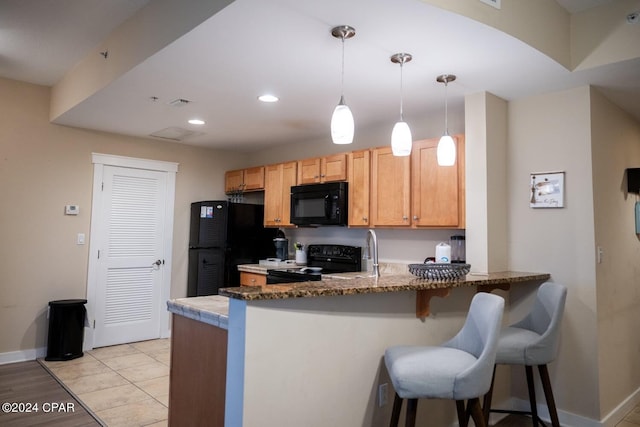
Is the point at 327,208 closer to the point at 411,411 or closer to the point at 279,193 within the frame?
the point at 279,193

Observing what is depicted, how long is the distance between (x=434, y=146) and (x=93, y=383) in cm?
339

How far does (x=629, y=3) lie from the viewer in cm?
251

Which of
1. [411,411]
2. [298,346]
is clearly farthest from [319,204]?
[411,411]

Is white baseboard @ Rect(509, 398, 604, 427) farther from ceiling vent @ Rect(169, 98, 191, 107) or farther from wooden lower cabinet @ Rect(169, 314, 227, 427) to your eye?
ceiling vent @ Rect(169, 98, 191, 107)

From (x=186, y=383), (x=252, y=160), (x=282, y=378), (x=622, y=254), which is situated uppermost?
(x=252, y=160)

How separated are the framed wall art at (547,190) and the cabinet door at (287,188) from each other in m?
2.35

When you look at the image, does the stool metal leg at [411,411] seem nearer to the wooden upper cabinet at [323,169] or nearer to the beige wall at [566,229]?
the beige wall at [566,229]

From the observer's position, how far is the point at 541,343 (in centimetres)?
225

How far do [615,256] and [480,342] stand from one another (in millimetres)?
1827

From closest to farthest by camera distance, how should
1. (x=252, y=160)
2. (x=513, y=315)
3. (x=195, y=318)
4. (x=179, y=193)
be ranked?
1. (x=195, y=318)
2. (x=513, y=315)
3. (x=179, y=193)
4. (x=252, y=160)

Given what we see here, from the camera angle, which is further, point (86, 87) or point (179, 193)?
point (179, 193)

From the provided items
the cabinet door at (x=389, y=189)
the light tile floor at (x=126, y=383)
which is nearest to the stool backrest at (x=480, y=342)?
the light tile floor at (x=126, y=383)

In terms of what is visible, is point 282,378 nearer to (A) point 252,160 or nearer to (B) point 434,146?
(B) point 434,146

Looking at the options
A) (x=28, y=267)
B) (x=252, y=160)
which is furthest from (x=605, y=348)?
(x=28, y=267)
